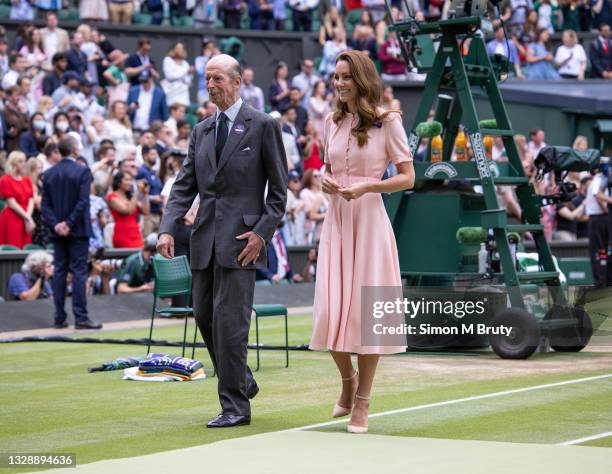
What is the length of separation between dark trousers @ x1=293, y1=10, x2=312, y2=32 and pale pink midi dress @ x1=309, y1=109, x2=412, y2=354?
21.8 meters

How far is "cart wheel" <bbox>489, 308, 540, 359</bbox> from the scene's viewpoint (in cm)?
1275

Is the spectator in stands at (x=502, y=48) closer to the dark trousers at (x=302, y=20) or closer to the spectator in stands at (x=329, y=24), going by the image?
the spectator in stands at (x=329, y=24)

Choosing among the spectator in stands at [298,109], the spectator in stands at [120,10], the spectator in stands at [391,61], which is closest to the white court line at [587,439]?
the spectator in stands at [298,109]

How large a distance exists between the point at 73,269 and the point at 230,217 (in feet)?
27.1

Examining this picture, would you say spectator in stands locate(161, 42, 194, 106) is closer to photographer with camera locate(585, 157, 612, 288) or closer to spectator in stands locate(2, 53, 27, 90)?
spectator in stands locate(2, 53, 27, 90)

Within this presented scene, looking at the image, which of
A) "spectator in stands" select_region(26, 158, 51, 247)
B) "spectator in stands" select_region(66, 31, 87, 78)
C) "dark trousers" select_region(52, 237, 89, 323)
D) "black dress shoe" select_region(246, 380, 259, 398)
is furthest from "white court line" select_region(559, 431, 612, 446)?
"spectator in stands" select_region(66, 31, 87, 78)

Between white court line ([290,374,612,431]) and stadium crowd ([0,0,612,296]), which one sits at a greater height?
stadium crowd ([0,0,612,296])

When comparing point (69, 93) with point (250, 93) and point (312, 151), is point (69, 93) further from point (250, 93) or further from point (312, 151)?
point (312, 151)

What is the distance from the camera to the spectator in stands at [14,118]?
68.7 ft

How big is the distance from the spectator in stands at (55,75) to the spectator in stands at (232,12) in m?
6.75

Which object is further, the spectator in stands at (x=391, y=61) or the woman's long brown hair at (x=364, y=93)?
the spectator in stands at (x=391, y=61)

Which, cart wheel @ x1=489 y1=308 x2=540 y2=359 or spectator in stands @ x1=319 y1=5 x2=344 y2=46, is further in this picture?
spectator in stands @ x1=319 y1=5 x2=344 y2=46

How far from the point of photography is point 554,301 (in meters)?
13.6

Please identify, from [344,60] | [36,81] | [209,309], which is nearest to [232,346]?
[209,309]
